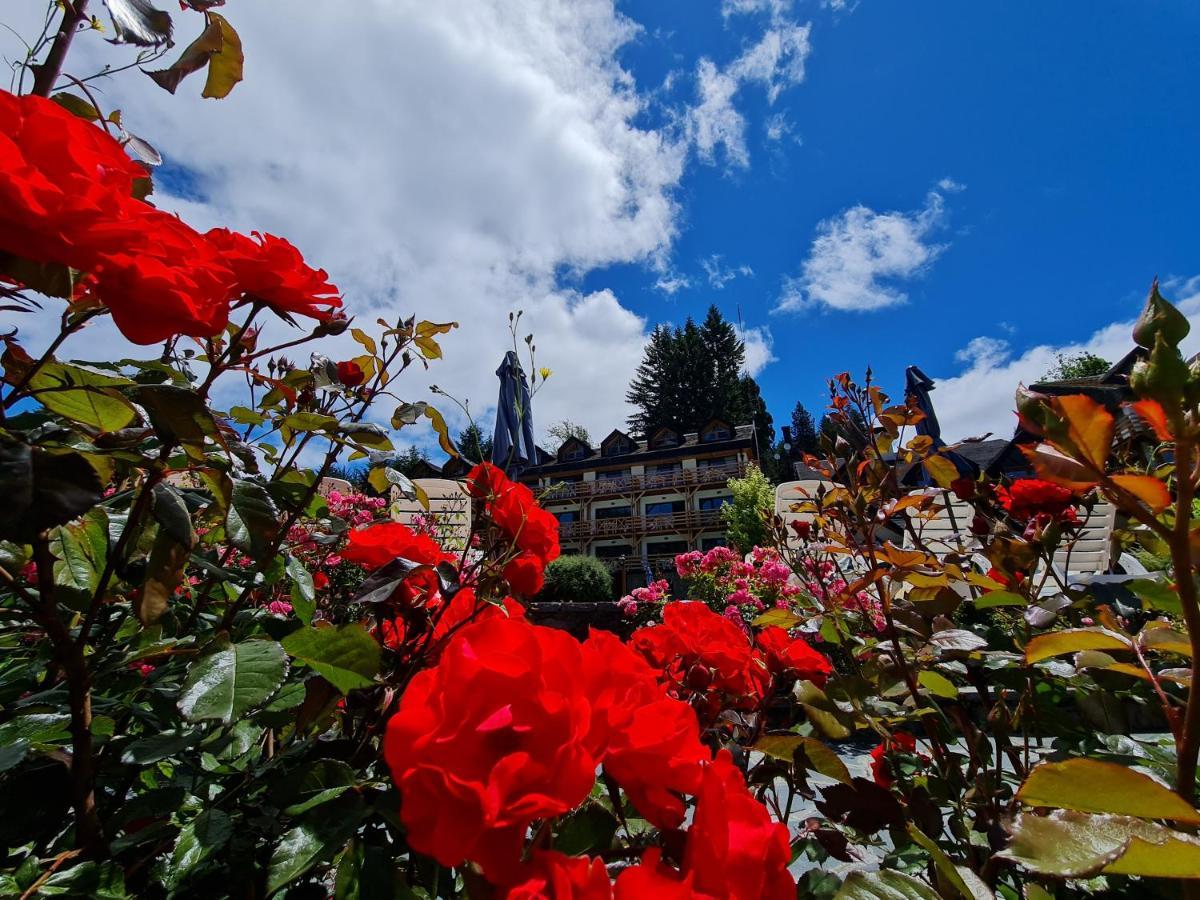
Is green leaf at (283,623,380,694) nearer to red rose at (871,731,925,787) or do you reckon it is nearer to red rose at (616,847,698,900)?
red rose at (616,847,698,900)

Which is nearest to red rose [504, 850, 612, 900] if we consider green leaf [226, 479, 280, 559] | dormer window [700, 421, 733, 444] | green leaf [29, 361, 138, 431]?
green leaf [226, 479, 280, 559]

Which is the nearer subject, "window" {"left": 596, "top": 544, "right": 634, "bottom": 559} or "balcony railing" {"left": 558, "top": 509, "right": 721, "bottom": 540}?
"balcony railing" {"left": 558, "top": 509, "right": 721, "bottom": 540}

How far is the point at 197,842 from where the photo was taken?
0.47 meters

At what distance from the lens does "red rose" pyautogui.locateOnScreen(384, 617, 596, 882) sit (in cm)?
33

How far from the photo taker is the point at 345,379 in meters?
0.99

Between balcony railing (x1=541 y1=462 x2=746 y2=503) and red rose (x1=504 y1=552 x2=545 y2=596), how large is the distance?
2252 cm

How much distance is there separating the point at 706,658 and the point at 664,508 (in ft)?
77.5

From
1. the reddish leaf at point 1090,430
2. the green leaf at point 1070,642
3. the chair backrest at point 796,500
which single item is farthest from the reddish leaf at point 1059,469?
the chair backrest at point 796,500

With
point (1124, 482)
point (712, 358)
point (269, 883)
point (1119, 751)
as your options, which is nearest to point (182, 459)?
point (269, 883)

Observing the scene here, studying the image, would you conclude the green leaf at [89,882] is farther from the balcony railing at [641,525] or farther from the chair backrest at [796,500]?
the balcony railing at [641,525]

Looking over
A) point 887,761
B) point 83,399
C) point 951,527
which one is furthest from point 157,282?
point 951,527

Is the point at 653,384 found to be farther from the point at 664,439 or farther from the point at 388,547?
the point at 388,547

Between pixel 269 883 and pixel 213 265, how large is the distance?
1.61ft

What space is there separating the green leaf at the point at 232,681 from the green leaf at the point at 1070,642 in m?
0.63
